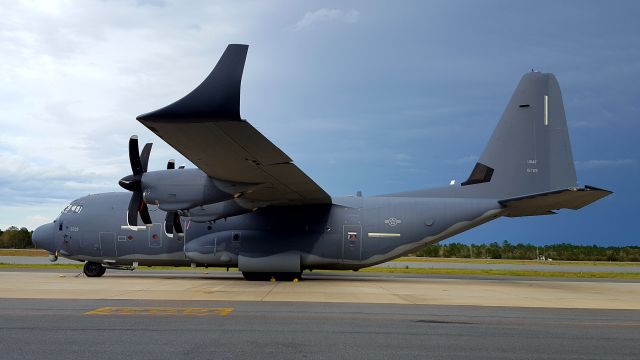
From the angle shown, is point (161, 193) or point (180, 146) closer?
point (180, 146)

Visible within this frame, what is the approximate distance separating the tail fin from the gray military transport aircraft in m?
0.04

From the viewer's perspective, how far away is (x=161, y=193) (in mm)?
22141

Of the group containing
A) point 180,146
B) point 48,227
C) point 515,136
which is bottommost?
point 48,227

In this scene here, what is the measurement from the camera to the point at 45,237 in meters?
27.1

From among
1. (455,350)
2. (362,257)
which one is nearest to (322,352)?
(455,350)

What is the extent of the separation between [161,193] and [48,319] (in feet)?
38.1

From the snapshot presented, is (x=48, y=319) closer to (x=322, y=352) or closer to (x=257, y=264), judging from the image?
(x=322, y=352)

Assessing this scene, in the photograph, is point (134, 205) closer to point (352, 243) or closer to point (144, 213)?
point (144, 213)

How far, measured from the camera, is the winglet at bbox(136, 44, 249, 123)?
14531 mm

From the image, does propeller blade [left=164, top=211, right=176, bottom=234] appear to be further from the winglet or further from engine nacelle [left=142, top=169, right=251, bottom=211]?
the winglet

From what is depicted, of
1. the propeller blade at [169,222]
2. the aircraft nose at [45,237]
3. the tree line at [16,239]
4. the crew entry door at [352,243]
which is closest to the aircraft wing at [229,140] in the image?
the crew entry door at [352,243]

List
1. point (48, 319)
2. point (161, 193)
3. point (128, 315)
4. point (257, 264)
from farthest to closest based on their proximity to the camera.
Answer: point (257, 264) → point (161, 193) → point (128, 315) → point (48, 319)

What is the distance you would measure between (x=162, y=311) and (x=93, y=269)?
16162mm

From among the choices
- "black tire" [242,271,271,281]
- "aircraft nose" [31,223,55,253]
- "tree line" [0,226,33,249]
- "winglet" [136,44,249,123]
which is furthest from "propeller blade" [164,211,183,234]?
"tree line" [0,226,33,249]
